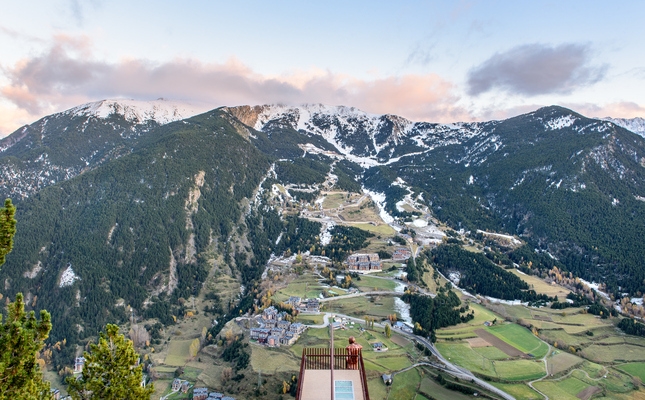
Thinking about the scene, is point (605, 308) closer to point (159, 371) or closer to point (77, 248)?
point (159, 371)

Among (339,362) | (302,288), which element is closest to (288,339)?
(302,288)

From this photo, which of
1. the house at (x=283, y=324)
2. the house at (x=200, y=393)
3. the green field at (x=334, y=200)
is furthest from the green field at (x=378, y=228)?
the house at (x=200, y=393)

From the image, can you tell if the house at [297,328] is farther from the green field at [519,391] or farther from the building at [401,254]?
the building at [401,254]

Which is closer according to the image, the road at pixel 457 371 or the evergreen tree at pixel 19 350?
the evergreen tree at pixel 19 350

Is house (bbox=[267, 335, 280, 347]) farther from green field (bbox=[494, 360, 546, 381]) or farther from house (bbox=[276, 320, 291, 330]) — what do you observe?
green field (bbox=[494, 360, 546, 381])

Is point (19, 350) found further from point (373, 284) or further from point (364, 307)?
point (373, 284)

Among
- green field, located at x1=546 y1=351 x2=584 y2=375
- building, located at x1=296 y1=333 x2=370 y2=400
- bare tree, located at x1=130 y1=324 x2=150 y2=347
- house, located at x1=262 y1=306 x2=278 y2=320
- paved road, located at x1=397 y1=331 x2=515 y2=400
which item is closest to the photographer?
building, located at x1=296 y1=333 x2=370 y2=400

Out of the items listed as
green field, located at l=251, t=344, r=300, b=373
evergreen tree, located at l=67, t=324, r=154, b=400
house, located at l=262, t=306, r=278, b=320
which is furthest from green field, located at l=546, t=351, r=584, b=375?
evergreen tree, located at l=67, t=324, r=154, b=400
